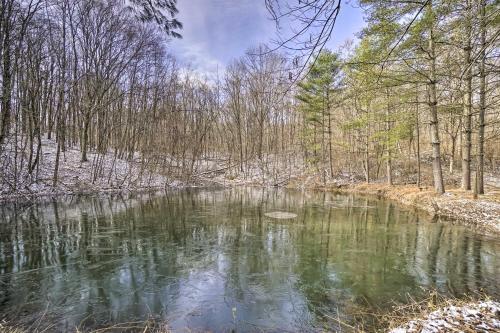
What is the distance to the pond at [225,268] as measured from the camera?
5.09 m

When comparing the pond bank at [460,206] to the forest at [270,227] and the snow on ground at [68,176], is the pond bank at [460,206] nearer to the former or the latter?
the forest at [270,227]

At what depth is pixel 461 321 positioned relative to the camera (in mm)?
3541

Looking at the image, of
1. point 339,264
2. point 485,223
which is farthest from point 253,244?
point 485,223

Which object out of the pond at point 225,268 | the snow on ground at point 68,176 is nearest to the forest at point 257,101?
the snow on ground at point 68,176

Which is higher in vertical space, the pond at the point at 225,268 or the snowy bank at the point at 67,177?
the snowy bank at the point at 67,177

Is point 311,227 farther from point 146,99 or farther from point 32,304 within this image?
point 146,99

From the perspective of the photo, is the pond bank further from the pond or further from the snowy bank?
the snowy bank

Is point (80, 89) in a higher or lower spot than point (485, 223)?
higher

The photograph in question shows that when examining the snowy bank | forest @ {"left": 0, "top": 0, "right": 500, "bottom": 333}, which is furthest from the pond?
the snowy bank

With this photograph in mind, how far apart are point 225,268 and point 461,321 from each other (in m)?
4.81

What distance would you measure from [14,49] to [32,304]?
54.2 feet

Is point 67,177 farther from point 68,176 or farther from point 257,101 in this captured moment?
point 257,101

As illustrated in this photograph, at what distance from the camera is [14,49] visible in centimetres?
1645

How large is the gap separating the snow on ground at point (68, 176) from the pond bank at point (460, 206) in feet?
58.2
